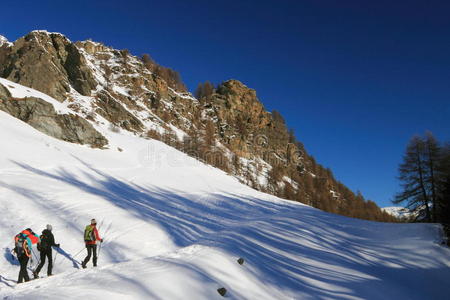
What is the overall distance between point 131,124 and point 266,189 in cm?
4481

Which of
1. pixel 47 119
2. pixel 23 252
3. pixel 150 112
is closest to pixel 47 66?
pixel 47 119

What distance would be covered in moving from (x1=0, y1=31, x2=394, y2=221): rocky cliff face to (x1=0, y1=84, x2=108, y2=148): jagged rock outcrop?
0.29 ft

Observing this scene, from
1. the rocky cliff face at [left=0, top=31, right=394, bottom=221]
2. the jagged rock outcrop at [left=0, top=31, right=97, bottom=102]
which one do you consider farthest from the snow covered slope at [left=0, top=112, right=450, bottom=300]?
the jagged rock outcrop at [left=0, top=31, right=97, bottom=102]

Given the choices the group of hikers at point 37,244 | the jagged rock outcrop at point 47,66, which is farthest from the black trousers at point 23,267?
the jagged rock outcrop at point 47,66

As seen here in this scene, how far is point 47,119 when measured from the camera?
93.4ft

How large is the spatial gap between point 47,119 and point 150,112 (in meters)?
45.1

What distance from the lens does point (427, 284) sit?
9164mm

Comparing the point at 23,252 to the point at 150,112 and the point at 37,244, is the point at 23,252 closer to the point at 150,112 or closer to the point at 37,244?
the point at 37,244

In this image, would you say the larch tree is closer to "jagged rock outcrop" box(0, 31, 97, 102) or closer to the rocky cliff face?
the rocky cliff face

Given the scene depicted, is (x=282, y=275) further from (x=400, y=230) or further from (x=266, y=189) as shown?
(x=266, y=189)

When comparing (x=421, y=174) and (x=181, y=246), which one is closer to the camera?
(x=181, y=246)

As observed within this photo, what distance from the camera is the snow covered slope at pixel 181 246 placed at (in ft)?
21.7

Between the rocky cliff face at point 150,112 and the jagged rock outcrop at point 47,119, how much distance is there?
3.5 inches

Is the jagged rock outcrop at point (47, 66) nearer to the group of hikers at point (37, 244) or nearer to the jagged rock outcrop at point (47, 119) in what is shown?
the jagged rock outcrop at point (47, 119)
